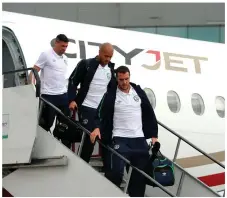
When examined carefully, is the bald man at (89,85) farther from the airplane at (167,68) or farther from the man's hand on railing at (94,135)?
the airplane at (167,68)

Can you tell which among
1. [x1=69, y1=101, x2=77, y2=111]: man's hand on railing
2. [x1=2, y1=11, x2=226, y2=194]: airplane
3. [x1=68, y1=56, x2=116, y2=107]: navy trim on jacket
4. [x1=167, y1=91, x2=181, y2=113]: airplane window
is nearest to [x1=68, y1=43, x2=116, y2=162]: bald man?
[x1=68, y1=56, x2=116, y2=107]: navy trim on jacket

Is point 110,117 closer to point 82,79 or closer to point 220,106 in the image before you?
point 82,79

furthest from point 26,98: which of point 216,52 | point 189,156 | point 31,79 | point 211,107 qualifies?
point 216,52

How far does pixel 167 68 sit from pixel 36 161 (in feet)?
13.8

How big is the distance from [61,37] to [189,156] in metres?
3.74

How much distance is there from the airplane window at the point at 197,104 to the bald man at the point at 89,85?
10.8ft

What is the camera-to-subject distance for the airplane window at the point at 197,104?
10.8m

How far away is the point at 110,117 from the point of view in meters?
7.12

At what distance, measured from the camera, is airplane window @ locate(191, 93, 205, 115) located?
35.5 feet

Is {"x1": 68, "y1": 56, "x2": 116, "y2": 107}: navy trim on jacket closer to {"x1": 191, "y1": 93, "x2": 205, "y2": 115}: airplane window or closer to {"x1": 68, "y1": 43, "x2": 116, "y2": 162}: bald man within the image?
{"x1": 68, "y1": 43, "x2": 116, "y2": 162}: bald man

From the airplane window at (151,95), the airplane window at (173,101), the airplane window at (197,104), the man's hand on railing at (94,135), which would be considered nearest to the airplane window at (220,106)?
the airplane window at (197,104)

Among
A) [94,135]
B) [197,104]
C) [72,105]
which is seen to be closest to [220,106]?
[197,104]

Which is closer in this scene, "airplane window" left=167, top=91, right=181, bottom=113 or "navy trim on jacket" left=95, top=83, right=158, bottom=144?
"navy trim on jacket" left=95, top=83, right=158, bottom=144

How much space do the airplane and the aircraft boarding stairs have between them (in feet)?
5.91
